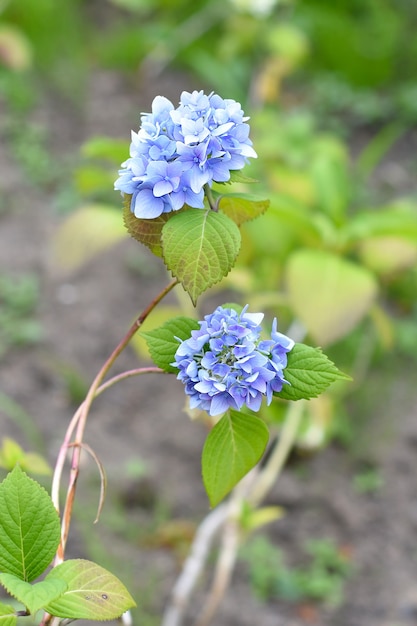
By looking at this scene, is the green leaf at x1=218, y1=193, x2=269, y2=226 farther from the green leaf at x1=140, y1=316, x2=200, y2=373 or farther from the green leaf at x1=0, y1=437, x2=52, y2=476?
the green leaf at x1=0, y1=437, x2=52, y2=476

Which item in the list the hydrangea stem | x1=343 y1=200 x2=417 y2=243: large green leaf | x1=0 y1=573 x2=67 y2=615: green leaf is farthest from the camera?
x1=343 y1=200 x2=417 y2=243: large green leaf

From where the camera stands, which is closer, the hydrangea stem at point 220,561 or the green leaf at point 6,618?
the green leaf at point 6,618

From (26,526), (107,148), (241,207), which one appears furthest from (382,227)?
(26,526)

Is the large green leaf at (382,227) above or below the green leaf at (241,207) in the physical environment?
above

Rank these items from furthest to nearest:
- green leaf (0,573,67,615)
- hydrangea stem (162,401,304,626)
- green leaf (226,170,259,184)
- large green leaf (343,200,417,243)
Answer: large green leaf (343,200,417,243)
hydrangea stem (162,401,304,626)
green leaf (226,170,259,184)
green leaf (0,573,67,615)

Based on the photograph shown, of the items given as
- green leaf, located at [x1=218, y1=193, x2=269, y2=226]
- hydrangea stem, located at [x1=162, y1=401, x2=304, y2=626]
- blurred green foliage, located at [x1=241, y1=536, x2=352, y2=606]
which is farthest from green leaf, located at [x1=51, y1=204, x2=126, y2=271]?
green leaf, located at [x1=218, y1=193, x2=269, y2=226]

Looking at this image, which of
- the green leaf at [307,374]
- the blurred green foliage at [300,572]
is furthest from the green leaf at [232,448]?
the blurred green foliage at [300,572]

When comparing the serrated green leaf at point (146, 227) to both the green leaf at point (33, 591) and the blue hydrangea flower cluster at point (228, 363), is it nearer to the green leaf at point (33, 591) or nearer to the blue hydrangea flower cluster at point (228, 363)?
the blue hydrangea flower cluster at point (228, 363)
